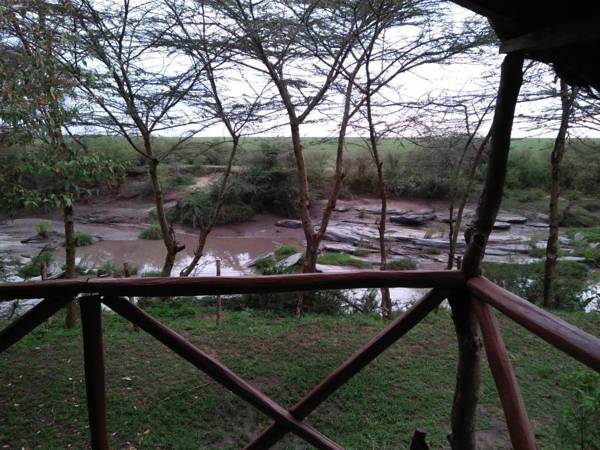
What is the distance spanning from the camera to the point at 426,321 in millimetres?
4988

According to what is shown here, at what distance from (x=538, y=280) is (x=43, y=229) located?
1082 centimetres

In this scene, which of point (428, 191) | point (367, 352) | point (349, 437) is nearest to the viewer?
point (367, 352)

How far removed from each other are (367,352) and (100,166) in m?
1.77

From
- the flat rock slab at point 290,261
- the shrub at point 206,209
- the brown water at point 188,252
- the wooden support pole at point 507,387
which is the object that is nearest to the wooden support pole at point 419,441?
the wooden support pole at point 507,387

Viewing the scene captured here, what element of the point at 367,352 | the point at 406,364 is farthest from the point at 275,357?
the point at 367,352

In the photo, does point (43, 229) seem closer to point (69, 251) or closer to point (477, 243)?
point (69, 251)

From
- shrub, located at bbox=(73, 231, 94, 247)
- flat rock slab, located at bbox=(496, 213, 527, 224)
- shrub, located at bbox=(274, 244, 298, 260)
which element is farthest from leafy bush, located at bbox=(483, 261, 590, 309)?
shrub, located at bbox=(73, 231, 94, 247)

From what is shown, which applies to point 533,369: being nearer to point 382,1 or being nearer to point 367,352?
point 367,352

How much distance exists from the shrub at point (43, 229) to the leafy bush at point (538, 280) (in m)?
9.93

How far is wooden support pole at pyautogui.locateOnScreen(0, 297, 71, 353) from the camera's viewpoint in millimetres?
1258

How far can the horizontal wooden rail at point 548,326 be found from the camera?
0.90 metres

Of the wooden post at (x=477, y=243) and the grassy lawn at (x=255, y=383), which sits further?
the grassy lawn at (x=255, y=383)

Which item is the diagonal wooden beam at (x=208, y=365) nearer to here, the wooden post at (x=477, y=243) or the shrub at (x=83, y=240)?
the wooden post at (x=477, y=243)

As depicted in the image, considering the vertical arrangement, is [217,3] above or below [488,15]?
above
